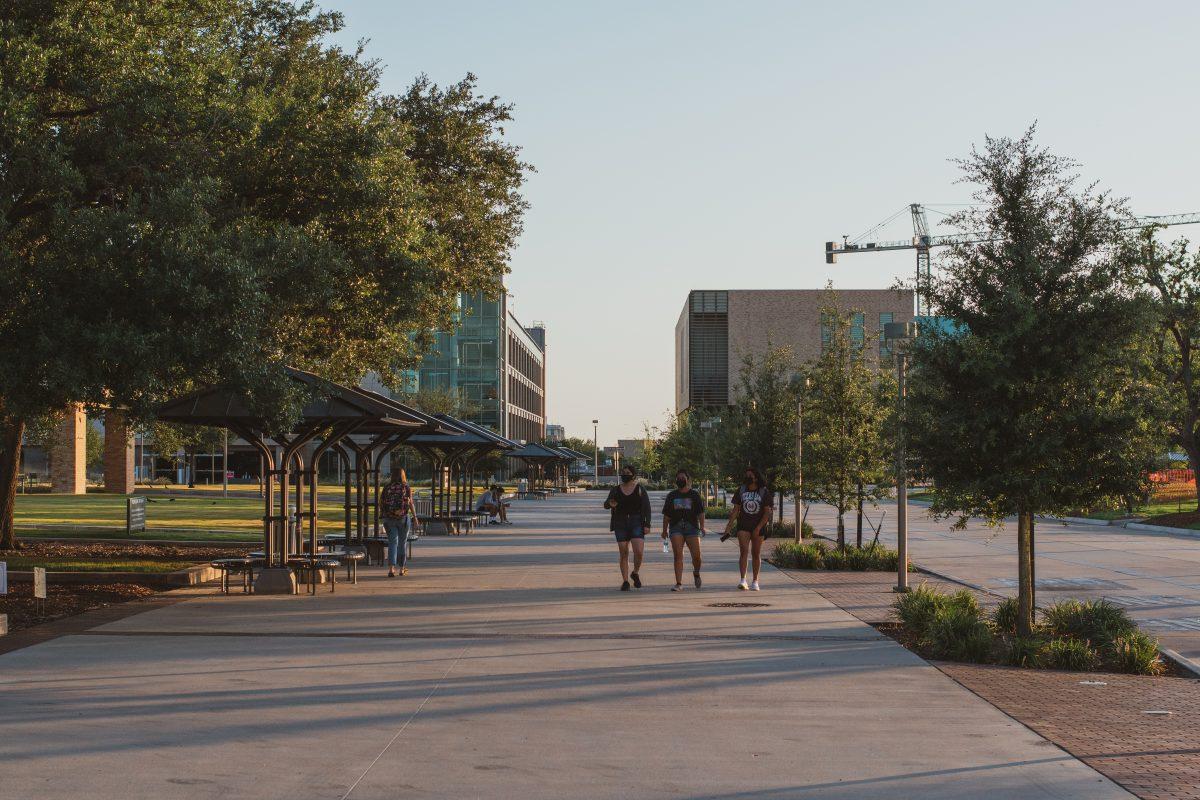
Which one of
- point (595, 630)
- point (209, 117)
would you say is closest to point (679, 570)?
point (595, 630)

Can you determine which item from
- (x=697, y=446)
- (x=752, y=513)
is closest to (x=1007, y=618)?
(x=752, y=513)

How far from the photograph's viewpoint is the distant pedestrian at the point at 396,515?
770 inches

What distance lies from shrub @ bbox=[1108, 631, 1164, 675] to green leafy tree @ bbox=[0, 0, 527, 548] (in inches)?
350

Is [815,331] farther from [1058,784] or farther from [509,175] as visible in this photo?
[1058,784]

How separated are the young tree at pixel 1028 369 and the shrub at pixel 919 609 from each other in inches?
38.6

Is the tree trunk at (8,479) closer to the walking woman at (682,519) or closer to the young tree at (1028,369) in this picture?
the walking woman at (682,519)

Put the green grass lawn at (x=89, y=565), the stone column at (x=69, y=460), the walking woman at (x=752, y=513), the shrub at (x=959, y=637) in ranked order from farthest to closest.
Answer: the stone column at (x=69, y=460), the green grass lawn at (x=89, y=565), the walking woman at (x=752, y=513), the shrub at (x=959, y=637)

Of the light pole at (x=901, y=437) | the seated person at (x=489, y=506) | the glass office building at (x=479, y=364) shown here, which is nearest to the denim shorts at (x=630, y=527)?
the light pole at (x=901, y=437)

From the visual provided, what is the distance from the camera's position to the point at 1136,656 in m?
11.4

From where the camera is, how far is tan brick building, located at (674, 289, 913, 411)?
123625 millimetres

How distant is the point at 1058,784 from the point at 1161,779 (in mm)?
634

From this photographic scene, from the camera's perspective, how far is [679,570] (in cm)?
1836

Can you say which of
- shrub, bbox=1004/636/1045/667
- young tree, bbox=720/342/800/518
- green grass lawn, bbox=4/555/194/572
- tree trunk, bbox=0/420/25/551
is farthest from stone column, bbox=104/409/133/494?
shrub, bbox=1004/636/1045/667

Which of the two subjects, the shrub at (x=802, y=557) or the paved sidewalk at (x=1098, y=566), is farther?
the shrub at (x=802, y=557)
